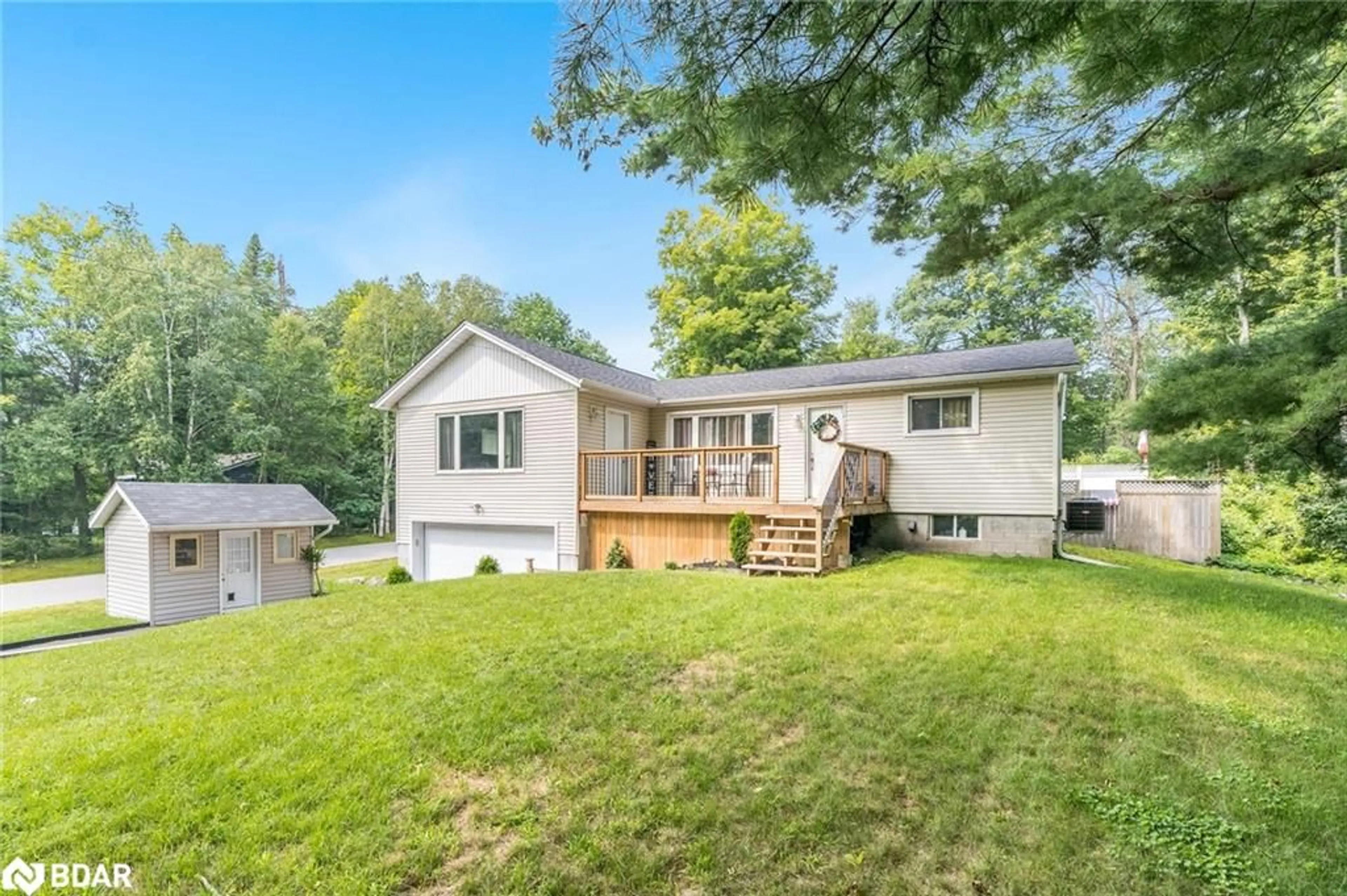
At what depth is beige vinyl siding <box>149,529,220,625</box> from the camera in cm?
1142

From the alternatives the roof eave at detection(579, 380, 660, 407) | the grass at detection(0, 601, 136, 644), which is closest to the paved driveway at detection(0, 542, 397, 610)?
the grass at detection(0, 601, 136, 644)

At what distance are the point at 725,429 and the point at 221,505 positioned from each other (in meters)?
11.7

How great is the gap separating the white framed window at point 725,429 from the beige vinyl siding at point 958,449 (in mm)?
311

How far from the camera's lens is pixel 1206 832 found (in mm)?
2551

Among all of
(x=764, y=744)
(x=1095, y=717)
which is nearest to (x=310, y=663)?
(x=764, y=744)

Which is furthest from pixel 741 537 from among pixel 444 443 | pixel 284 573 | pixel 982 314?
pixel 982 314

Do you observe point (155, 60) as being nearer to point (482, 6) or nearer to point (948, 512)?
point (482, 6)

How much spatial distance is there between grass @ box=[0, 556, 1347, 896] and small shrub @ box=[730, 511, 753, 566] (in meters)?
3.06

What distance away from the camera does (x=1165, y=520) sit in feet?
40.9

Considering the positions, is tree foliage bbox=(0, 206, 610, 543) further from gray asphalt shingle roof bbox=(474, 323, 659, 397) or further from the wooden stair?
the wooden stair

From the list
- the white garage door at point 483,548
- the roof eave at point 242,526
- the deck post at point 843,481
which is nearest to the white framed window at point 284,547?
the roof eave at point 242,526

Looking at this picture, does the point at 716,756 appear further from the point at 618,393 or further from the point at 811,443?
the point at 618,393

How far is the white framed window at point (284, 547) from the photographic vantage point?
1327cm

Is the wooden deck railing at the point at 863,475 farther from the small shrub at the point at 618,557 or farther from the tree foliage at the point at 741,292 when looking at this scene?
the tree foliage at the point at 741,292
